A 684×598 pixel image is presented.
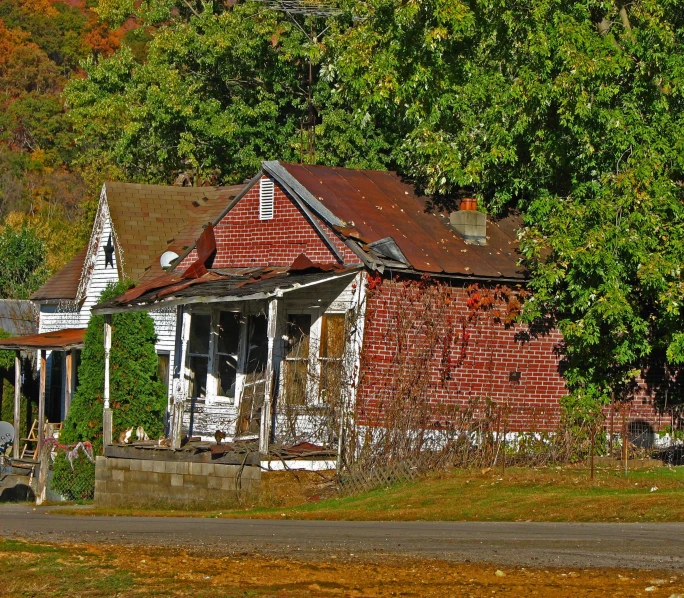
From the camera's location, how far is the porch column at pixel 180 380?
22.8 meters

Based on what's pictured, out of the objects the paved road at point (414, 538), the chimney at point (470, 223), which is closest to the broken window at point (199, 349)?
the chimney at point (470, 223)

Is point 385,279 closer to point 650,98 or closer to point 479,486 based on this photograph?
point 479,486

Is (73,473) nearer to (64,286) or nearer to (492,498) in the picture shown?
(64,286)

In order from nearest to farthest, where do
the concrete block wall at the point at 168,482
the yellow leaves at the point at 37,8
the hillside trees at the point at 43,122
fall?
the concrete block wall at the point at 168,482, the hillside trees at the point at 43,122, the yellow leaves at the point at 37,8

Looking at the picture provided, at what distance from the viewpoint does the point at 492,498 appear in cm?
1831

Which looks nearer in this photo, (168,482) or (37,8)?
(168,482)

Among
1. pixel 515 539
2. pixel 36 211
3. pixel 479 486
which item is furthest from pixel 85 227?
pixel 515 539

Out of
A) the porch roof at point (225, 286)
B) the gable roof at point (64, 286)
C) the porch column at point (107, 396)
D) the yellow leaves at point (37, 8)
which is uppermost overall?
the yellow leaves at point (37, 8)

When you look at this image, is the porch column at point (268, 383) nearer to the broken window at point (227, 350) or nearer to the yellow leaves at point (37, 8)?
the broken window at point (227, 350)

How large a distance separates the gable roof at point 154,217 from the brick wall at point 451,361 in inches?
315

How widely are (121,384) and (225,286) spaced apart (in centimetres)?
502

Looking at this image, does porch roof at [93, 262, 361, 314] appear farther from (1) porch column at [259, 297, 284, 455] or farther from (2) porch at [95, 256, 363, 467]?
(1) porch column at [259, 297, 284, 455]

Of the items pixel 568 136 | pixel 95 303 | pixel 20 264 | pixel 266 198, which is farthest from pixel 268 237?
pixel 20 264

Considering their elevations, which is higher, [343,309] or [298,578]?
[343,309]
